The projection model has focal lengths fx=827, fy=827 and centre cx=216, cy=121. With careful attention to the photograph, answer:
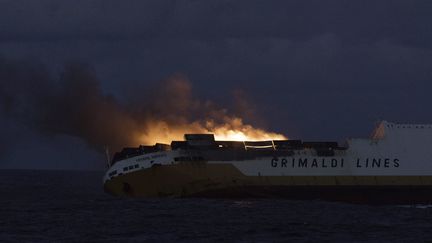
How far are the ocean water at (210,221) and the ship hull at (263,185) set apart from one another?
857 millimetres

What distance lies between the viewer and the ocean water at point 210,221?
159 feet

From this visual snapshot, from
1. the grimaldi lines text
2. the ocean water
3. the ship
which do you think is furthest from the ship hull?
the grimaldi lines text

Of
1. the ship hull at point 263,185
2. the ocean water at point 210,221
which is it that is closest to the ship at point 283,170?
the ship hull at point 263,185

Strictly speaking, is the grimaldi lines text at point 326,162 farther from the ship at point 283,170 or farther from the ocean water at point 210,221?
the ocean water at point 210,221

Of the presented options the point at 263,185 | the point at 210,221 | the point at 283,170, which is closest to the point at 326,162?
the point at 283,170

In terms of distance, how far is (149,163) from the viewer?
2741 inches

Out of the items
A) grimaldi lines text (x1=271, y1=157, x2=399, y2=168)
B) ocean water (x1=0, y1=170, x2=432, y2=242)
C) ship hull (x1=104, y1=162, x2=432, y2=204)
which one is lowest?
ocean water (x1=0, y1=170, x2=432, y2=242)

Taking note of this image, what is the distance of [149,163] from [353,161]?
17500 mm

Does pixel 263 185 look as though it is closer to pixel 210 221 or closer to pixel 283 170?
pixel 283 170

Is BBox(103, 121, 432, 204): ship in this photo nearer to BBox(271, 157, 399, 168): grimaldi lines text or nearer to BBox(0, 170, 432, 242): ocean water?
BBox(271, 157, 399, 168): grimaldi lines text

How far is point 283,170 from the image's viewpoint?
7038 cm

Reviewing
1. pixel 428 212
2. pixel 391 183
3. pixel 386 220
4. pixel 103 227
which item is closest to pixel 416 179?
pixel 391 183

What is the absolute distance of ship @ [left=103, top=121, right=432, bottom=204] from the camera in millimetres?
69375

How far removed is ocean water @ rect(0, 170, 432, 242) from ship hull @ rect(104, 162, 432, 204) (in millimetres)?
857
